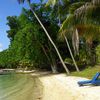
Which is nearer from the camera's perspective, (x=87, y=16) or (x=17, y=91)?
(x=87, y=16)

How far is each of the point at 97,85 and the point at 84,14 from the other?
4.95 m

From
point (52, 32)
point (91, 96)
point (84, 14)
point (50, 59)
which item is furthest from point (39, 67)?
point (91, 96)

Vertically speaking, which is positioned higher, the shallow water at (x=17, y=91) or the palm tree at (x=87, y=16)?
the palm tree at (x=87, y=16)

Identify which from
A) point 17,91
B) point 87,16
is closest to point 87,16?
point 87,16

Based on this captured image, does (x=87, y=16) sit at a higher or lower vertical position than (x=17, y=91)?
higher

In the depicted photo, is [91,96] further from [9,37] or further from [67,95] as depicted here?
[9,37]

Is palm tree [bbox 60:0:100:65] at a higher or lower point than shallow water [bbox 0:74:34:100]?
higher

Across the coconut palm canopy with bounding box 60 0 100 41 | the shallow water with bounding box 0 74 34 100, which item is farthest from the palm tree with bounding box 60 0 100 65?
the shallow water with bounding box 0 74 34 100

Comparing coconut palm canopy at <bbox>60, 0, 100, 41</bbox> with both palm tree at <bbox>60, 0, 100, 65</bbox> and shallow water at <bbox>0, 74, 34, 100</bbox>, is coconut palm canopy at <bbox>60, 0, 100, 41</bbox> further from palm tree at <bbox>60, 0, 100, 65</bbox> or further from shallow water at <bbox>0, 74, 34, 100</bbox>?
shallow water at <bbox>0, 74, 34, 100</bbox>

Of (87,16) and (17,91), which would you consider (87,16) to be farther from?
(17,91)

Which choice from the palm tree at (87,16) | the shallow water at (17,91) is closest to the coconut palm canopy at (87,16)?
the palm tree at (87,16)

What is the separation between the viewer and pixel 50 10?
4094 centimetres

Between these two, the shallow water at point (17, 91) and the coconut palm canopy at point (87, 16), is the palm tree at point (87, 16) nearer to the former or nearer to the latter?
the coconut palm canopy at point (87, 16)

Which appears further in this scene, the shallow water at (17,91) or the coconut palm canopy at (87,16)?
the coconut palm canopy at (87,16)
